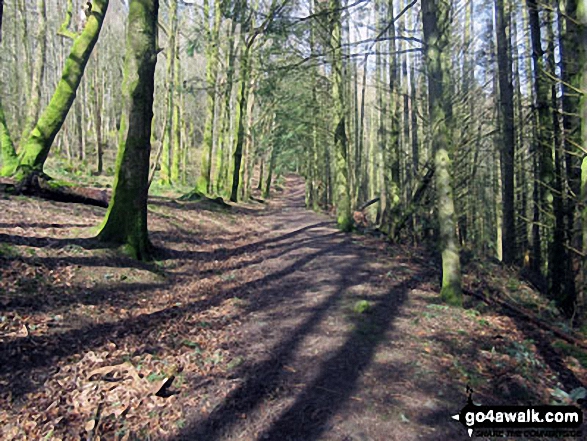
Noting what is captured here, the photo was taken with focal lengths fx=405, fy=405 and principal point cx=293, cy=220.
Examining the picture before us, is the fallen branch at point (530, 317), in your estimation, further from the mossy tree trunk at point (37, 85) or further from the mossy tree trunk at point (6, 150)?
the mossy tree trunk at point (37, 85)

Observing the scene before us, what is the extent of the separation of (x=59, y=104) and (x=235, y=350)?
27.1 feet

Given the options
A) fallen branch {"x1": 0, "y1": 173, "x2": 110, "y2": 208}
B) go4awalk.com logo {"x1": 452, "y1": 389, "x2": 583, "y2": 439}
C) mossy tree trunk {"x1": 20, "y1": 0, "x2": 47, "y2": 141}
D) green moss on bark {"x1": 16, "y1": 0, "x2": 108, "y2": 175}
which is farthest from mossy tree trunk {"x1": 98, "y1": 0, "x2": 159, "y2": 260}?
mossy tree trunk {"x1": 20, "y1": 0, "x2": 47, "y2": 141}

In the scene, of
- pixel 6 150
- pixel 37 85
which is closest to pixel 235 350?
pixel 6 150

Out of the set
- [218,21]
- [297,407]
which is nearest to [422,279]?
[297,407]

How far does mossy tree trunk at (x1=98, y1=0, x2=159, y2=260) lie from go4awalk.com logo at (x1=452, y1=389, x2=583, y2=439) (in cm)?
609

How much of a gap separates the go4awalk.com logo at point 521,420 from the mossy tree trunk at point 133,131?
6.09 m

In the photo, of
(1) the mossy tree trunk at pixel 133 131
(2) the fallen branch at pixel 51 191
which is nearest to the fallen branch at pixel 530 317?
(1) the mossy tree trunk at pixel 133 131

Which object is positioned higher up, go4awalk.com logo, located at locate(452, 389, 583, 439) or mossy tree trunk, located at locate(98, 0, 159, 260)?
mossy tree trunk, located at locate(98, 0, 159, 260)

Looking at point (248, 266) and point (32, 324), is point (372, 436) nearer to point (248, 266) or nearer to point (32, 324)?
point (32, 324)

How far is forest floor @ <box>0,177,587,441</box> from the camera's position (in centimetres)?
326

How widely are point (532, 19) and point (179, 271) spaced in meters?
9.79

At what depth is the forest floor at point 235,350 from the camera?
326cm

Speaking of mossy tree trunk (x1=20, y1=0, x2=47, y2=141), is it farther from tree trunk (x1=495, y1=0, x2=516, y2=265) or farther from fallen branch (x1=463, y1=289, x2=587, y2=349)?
tree trunk (x1=495, y1=0, x2=516, y2=265)

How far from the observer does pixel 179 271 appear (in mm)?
8016
